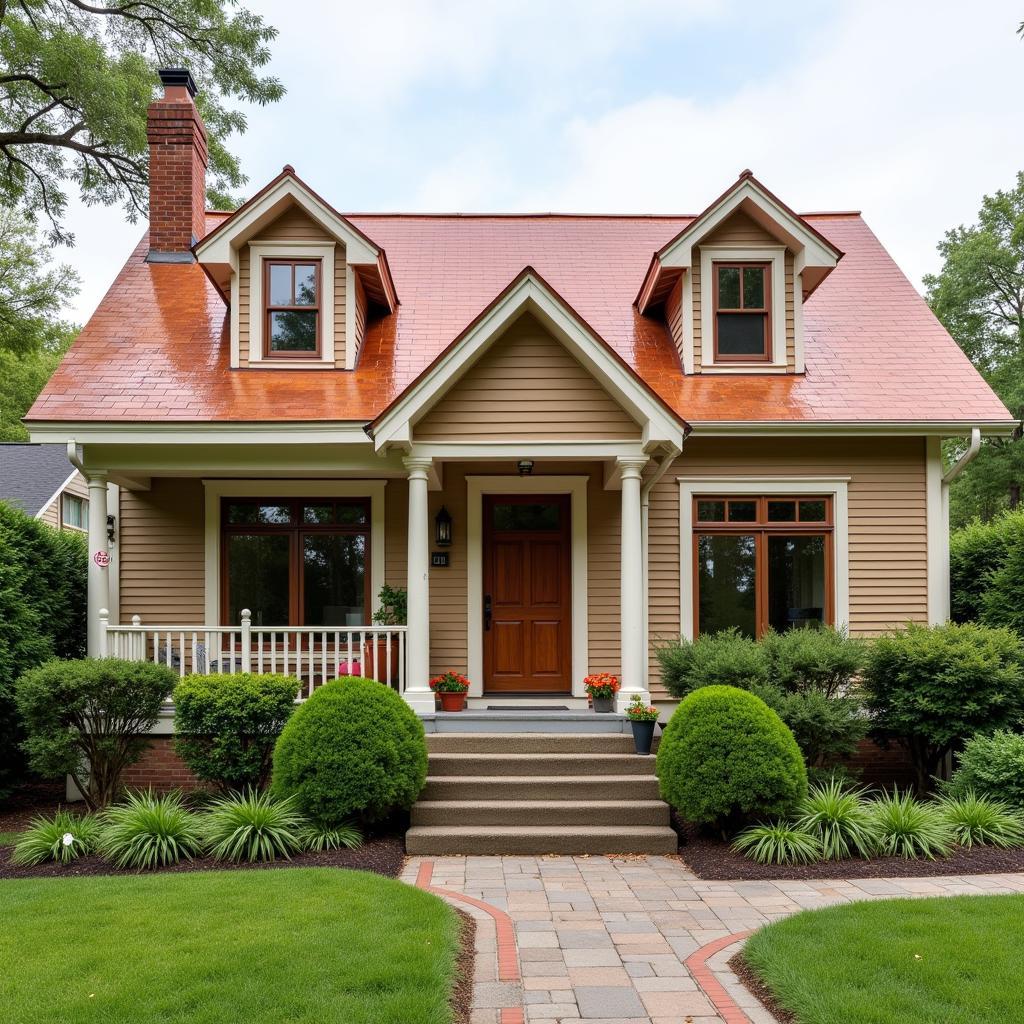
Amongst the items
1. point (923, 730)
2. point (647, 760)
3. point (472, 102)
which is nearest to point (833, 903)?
point (647, 760)

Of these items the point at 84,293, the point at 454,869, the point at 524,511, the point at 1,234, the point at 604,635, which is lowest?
the point at 454,869

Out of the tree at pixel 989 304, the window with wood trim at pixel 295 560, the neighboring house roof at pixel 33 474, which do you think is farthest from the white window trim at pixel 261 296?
the tree at pixel 989 304

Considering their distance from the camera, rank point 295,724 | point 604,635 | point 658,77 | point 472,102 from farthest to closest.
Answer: point 472,102
point 658,77
point 604,635
point 295,724

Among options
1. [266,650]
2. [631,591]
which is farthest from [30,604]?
[631,591]

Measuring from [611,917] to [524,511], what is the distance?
5647mm

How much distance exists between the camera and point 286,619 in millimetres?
10227

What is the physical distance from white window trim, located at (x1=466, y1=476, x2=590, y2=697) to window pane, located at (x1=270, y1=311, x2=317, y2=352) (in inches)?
107

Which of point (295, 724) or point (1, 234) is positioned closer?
point (295, 724)

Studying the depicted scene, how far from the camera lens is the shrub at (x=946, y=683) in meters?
7.86

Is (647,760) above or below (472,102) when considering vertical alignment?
below

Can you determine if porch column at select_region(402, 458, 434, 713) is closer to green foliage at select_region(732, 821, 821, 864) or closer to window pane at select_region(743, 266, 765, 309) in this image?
green foliage at select_region(732, 821, 821, 864)

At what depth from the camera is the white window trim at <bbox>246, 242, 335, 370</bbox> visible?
10.4 m

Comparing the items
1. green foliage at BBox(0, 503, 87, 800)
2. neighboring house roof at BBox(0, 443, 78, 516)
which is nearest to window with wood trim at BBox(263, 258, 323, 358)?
green foliage at BBox(0, 503, 87, 800)

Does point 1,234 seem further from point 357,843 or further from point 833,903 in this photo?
point 833,903
